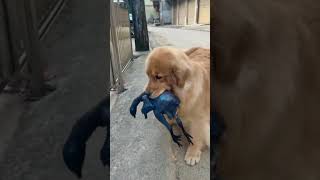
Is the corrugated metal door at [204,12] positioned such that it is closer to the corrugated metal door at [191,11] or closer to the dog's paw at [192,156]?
the corrugated metal door at [191,11]

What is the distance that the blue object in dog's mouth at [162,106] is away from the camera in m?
0.48

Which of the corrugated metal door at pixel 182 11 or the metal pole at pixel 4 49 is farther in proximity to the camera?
the corrugated metal door at pixel 182 11

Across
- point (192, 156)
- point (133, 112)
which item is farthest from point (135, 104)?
point (192, 156)

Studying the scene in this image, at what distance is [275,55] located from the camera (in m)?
0.52

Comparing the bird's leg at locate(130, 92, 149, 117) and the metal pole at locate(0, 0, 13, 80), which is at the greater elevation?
the metal pole at locate(0, 0, 13, 80)

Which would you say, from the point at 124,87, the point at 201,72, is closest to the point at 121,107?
the point at 124,87

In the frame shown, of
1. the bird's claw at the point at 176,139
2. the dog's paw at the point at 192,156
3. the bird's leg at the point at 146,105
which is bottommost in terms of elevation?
the dog's paw at the point at 192,156

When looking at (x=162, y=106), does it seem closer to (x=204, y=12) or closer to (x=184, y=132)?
(x=184, y=132)

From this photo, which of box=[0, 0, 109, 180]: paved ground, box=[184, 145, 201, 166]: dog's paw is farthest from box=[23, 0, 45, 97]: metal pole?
box=[184, 145, 201, 166]: dog's paw

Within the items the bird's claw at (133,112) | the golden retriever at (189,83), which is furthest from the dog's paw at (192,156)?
the bird's claw at (133,112)

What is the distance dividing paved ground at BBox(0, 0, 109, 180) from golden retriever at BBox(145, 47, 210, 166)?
0.08 metres

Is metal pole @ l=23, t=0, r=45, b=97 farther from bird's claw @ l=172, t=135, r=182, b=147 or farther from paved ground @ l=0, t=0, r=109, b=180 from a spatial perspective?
bird's claw @ l=172, t=135, r=182, b=147

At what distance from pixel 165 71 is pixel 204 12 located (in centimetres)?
13

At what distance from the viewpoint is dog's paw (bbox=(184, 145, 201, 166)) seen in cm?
51
